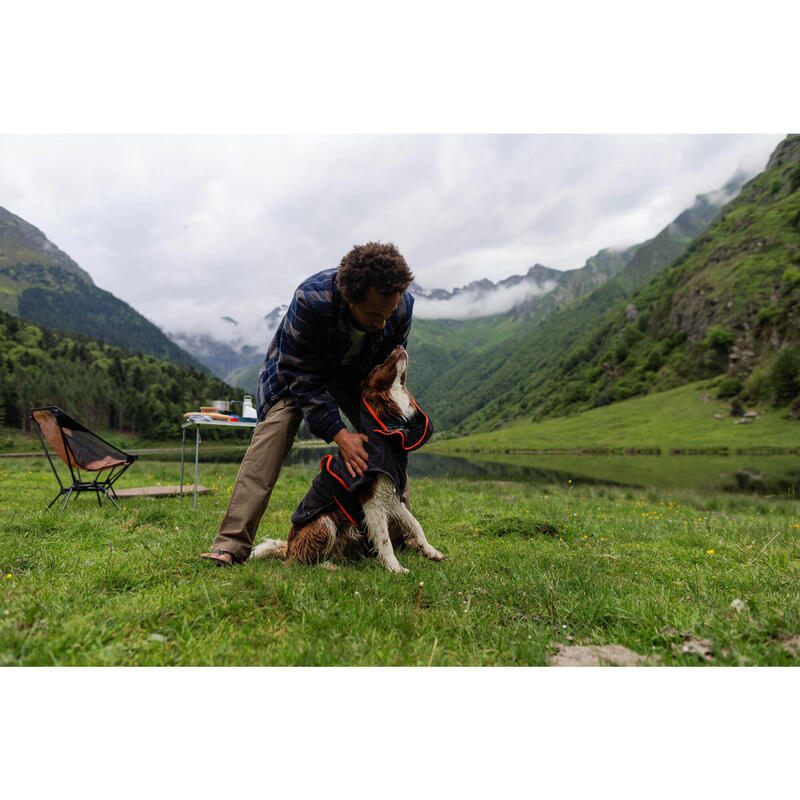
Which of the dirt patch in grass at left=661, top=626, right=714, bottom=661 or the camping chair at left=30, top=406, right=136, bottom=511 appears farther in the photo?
the camping chair at left=30, top=406, right=136, bottom=511

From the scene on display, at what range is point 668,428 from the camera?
7081cm

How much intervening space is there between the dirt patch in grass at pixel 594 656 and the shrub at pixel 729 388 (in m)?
93.6

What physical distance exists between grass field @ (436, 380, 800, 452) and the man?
59197 millimetres

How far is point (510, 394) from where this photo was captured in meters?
172

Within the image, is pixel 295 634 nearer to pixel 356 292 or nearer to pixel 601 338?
pixel 356 292

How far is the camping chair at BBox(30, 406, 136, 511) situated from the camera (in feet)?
25.4

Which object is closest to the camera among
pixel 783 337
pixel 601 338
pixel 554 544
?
pixel 554 544

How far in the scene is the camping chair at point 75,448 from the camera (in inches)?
304

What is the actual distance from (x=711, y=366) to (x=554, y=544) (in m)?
107

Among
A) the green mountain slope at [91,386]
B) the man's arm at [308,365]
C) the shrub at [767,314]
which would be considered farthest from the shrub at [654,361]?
the man's arm at [308,365]

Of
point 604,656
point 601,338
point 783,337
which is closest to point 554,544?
point 604,656

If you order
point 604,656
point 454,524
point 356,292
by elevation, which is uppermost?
point 356,292

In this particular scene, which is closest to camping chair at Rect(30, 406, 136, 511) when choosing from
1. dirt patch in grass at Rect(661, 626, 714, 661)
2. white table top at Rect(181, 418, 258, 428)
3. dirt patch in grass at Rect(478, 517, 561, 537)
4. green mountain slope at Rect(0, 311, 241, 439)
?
white table top at Rect(181, 418, 258, 428)

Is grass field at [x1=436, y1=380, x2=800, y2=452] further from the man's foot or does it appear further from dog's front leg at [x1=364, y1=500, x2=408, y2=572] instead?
the man's foot
